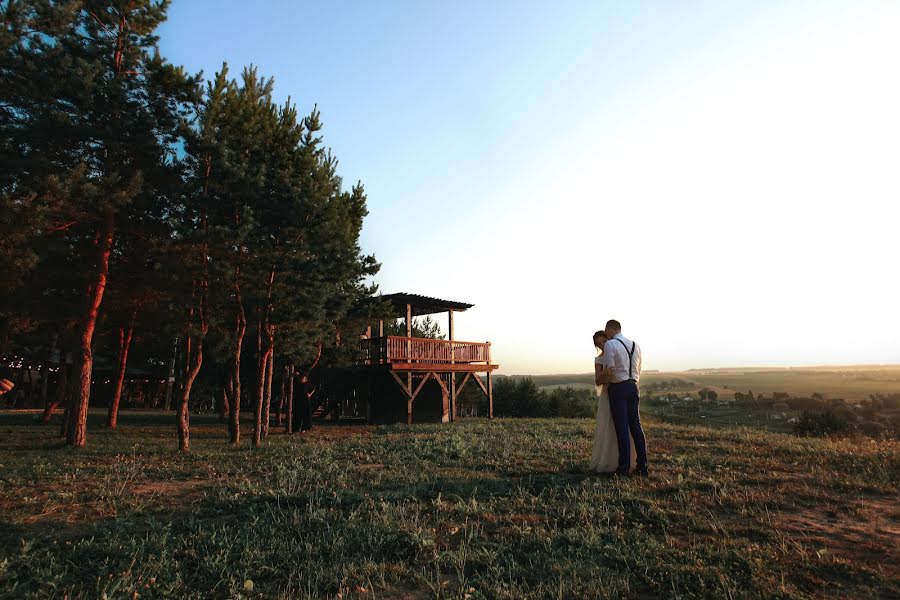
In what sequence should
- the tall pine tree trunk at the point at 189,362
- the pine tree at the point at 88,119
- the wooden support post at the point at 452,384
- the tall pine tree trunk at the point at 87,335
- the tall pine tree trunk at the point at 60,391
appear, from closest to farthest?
the pine tree at the point at 88,119
the tall pine tree trunk at the point at 189,362
the tall pine tree trunk at the point at 87,335
the tall pine tree trunk at the point at 60,391
the wooden support post at the point at 452,384

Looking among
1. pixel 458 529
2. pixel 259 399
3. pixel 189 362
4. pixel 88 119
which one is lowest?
pixel 458 529

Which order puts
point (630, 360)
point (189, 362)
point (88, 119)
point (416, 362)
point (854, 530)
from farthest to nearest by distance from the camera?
point (416, 362) < point (189, 362) < point (88, 119) < point (630, 360) < point (854, 530)

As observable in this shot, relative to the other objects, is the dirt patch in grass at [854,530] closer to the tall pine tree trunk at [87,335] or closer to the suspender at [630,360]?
the suspender at [630,360]

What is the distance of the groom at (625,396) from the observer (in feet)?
22.0

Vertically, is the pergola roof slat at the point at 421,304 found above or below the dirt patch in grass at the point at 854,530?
above

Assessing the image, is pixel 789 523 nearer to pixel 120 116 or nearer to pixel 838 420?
pixel 120 116

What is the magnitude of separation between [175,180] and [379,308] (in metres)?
8.06

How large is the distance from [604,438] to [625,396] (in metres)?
0.77

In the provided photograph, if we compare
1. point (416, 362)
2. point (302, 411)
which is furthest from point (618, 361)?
point (416, 362)

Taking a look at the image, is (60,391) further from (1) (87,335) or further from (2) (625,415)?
(2) (625,415)

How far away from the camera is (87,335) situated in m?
11.5

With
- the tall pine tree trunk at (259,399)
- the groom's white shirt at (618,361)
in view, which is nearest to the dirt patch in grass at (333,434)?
the tall pine tree trunk at (259,399)

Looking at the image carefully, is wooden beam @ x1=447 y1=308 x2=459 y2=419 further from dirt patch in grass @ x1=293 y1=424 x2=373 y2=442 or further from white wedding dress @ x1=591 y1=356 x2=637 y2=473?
white wedding dress @ x1=591 y1=356 x2=637 y2=473

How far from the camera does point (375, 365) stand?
2120 cm
